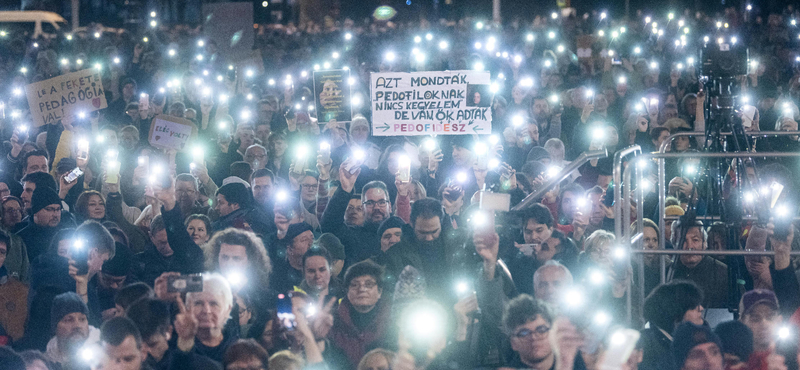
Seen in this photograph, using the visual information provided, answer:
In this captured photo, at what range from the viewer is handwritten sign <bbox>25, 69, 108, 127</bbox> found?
31.1 feet

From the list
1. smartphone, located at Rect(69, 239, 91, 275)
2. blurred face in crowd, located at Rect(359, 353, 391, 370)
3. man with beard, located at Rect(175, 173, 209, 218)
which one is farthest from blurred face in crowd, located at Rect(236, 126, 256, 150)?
blurred face in crowd, located at Rect(359, 353, 391, 370)

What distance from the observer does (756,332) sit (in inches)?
205

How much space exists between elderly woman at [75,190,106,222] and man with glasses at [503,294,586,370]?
10.8 feet

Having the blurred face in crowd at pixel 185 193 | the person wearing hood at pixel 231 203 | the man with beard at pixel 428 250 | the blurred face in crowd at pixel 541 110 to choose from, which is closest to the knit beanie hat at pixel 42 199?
the blurred face in crowd at pixel 185 193

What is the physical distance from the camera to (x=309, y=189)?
24.4ft

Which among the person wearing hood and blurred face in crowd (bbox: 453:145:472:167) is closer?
the person wearing hood

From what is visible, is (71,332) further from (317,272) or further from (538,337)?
(538,337)

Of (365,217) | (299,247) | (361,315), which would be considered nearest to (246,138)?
(365,217)

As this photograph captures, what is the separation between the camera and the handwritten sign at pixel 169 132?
8844mm

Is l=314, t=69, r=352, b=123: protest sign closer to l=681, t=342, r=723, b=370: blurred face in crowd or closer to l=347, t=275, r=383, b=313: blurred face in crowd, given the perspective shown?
l=347, t=275, r=383, b=313: blurred face in crowd

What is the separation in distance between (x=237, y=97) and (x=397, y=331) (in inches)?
321

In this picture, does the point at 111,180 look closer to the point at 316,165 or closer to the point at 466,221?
the point at 316,165

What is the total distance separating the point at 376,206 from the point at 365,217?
12cm

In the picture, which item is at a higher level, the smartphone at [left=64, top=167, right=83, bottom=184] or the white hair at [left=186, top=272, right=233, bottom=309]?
the smartphone at [left=64, top=167, right=83, bottom=184]
